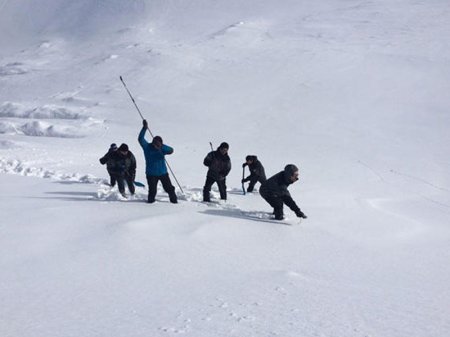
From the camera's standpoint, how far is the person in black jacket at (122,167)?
10336mm

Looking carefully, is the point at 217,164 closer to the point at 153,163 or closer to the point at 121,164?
the point at 153,163

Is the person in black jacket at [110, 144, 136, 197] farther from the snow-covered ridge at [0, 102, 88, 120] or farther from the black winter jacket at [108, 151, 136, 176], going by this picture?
the snow-covered ridge at [0, 102, 88, 120]

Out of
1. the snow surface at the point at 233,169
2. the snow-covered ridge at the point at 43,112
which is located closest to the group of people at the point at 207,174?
the snow surface at the point at 233,169

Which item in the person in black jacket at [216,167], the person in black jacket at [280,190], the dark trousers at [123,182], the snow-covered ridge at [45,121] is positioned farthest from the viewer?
the snow-covered ridge at [45,121]

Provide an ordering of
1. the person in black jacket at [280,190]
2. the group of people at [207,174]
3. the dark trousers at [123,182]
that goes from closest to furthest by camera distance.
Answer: the person in black jacket at [280,190]
the group of people at [207,174]
the dark trousers at [123,182]

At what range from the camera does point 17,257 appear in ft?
19.1

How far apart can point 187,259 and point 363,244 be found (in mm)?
2675

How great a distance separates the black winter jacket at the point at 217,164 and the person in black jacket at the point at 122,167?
154cm

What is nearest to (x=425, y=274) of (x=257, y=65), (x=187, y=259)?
(x=187, y=259)

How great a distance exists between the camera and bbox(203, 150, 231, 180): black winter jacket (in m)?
10.1

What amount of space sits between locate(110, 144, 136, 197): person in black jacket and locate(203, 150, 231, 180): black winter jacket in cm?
154

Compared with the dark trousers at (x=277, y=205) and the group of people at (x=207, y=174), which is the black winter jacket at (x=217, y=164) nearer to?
the group of people at (x=207, y=174)

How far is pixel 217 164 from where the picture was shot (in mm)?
10164

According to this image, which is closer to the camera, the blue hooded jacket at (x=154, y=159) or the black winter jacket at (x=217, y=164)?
the blue hooded jacket at (x=154, y=159)
